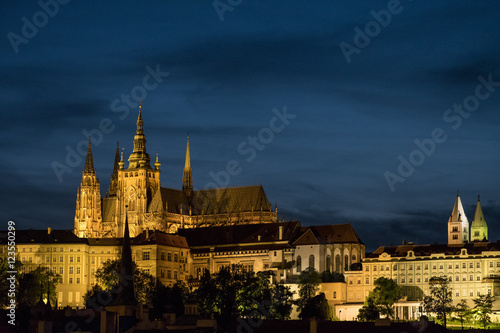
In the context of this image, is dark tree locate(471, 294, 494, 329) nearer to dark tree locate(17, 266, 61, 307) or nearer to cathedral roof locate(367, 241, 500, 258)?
cathedral roof locate(367, 241, 500, 258)

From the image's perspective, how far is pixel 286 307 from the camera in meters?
174

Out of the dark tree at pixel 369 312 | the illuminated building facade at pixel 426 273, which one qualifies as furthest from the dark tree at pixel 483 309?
the dark tree at pixel 369 312

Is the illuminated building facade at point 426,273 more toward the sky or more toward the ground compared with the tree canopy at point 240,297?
more toward the sky

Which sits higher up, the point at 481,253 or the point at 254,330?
the point at 481,253

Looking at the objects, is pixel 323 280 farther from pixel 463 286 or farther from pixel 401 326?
pixel 401 326

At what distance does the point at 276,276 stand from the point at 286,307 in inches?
944

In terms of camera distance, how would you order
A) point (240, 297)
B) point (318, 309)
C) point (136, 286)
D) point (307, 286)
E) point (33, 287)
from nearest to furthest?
point (240, 297), point (318, 309), point (136, 286), point (33, 287), point (307, 286)

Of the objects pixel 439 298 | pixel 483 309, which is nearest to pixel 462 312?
pixel 483 309

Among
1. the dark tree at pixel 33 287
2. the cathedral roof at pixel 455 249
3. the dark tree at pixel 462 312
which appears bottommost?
the dark tree at pixel 462 312

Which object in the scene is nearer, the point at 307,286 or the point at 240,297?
the point at 240,297

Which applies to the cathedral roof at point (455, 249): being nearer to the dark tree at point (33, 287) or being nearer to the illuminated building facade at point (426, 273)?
the illuminated building facade at point (426, 273)

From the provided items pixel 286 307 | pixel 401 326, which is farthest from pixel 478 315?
pixel 401 326

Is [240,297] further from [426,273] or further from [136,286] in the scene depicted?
[426,273]

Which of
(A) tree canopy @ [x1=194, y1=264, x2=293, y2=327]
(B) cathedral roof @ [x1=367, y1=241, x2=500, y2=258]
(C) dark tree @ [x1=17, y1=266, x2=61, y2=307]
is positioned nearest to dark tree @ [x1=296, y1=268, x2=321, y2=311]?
(A) tree canopy @ [x1=194, y1=264, x2=293, y2=327]
